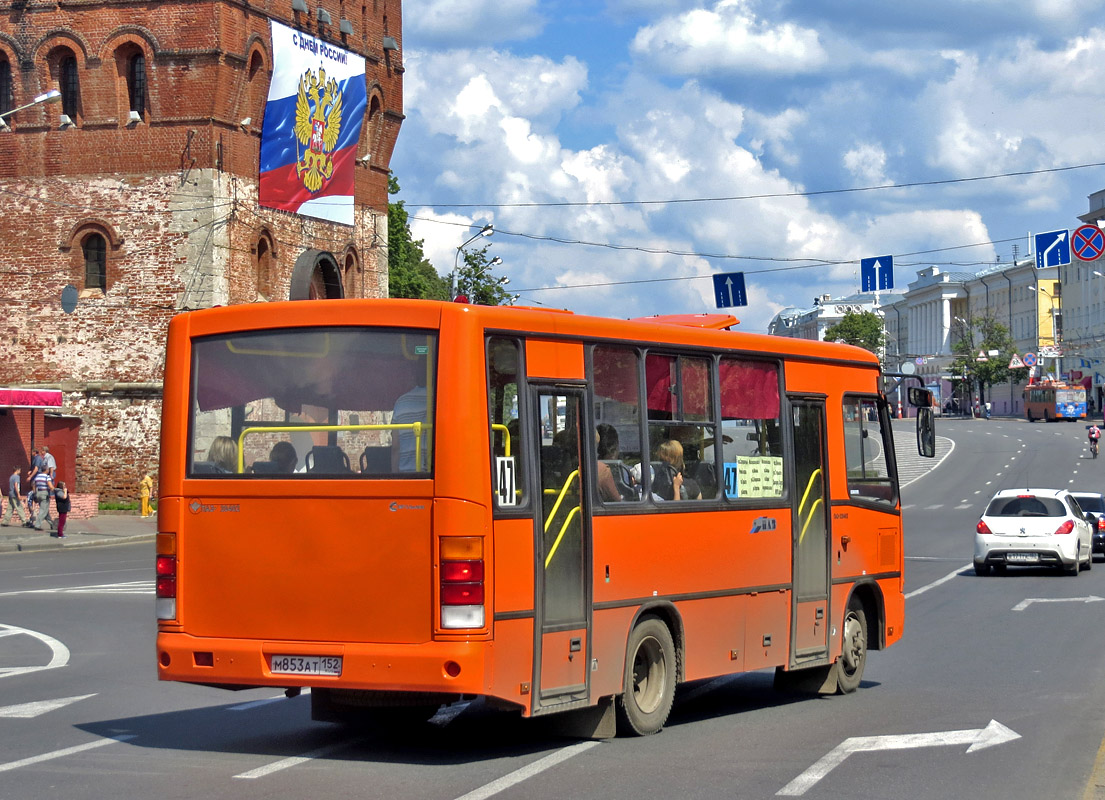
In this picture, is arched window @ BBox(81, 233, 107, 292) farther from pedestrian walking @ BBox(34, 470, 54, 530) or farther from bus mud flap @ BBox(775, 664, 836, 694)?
bus mud flap @ BBox(775, 664, 836, 694)

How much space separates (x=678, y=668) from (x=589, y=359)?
224 centimetres

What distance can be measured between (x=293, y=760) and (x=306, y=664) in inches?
26.8

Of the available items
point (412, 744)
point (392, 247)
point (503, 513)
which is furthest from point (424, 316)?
point (392, 247)

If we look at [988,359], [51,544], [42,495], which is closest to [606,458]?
[51,544]

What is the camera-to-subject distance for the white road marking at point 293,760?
8562 millimetres

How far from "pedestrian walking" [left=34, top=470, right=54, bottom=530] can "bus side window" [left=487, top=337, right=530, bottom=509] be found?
30.1 meters

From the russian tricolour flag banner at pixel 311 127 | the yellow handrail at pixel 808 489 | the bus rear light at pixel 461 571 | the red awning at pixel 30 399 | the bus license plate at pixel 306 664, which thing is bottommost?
the bus license plate at pixel 306 664

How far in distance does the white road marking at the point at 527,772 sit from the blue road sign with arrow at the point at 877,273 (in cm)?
4146

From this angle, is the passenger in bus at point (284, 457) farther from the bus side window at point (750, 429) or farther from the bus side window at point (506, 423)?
the bus side window at point (750, 429)

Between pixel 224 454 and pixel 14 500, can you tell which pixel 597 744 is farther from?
pixel 14 500

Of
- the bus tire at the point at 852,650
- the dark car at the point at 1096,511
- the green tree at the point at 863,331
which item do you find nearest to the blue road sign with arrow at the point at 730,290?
the dark car at the point at 1096,511

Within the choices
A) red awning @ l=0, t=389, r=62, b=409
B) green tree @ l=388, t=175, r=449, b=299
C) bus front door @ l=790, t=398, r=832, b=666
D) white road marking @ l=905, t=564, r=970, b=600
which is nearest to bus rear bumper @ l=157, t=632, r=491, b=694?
bus front door @ l=790, t=398, r=832, b=666

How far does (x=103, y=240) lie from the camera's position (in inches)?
1756

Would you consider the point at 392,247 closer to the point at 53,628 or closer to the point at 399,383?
the point at 53,628
